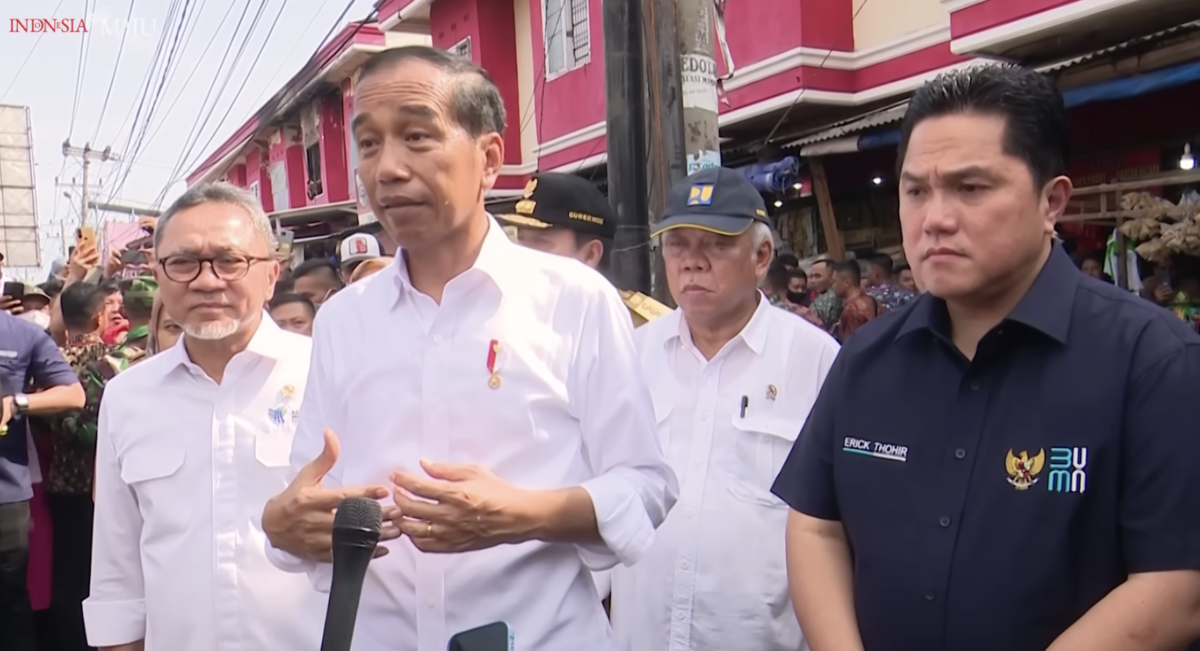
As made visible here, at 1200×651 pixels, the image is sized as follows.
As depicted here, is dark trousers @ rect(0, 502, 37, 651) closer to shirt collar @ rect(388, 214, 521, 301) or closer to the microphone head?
shirt collar @ rect(388, 214, 521, 301)

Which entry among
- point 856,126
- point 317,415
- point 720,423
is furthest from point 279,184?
point 317,415

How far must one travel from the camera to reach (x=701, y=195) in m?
2.94

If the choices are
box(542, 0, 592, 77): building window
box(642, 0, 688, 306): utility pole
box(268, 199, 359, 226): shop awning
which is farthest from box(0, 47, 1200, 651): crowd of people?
box(268, 199, 359, 226): shop awning

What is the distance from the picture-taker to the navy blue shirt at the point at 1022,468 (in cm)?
159

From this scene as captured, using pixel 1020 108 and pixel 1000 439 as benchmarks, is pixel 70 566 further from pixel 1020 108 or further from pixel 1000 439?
pixel 1020 108

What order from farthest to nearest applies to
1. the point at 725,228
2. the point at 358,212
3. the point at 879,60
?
the point at 358,212, the point at 879,60, the point at 725,228

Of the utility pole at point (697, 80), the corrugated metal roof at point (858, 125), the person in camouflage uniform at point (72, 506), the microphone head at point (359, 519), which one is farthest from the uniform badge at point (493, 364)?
the corrugated metal roof at point (858, 125)

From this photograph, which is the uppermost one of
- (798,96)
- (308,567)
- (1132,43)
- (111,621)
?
(798,96)

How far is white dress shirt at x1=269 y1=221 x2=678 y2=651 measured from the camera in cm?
174

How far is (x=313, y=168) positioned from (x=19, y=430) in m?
20.3

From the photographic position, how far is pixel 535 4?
1463cm

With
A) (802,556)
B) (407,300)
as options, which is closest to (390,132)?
(407,300)

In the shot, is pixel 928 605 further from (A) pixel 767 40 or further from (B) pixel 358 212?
(B) pixel 358 212

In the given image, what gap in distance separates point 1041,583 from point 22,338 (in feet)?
15.0
